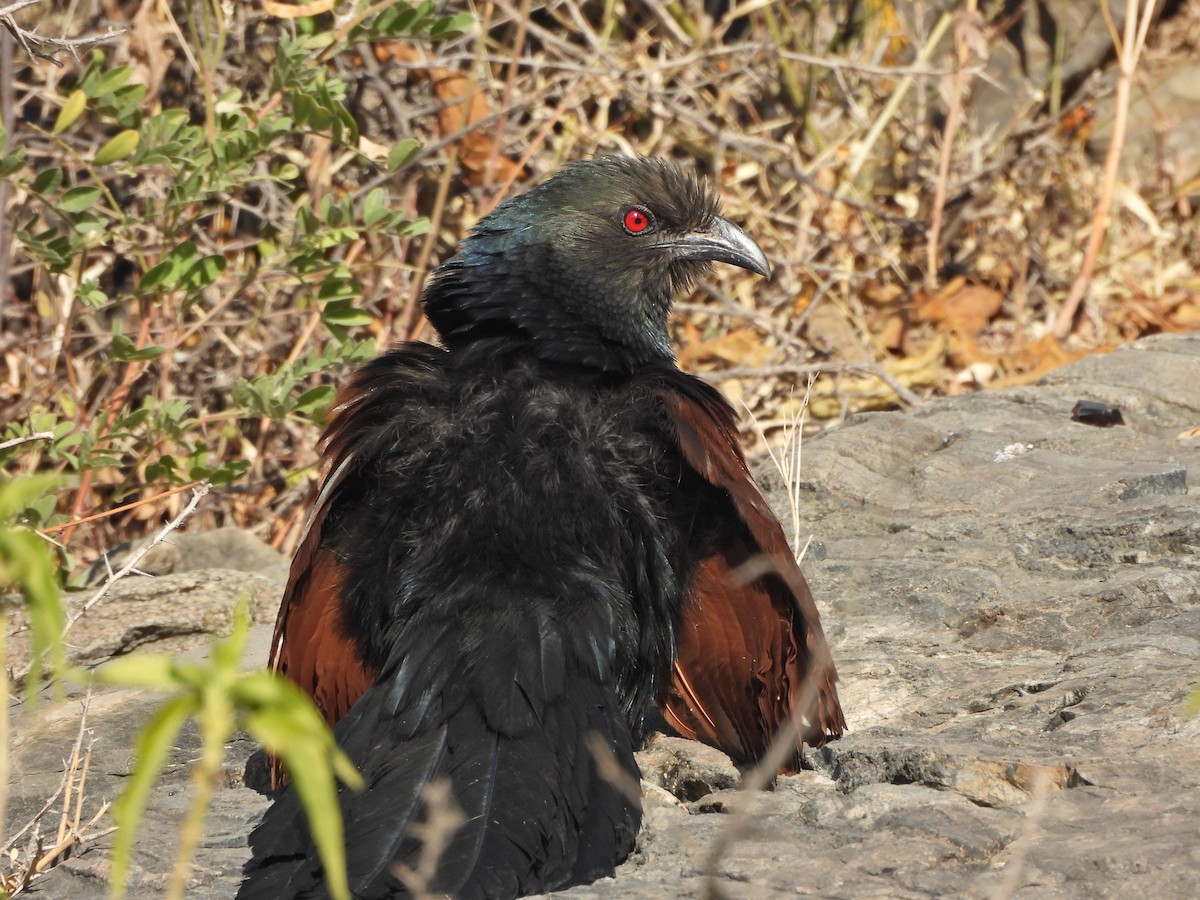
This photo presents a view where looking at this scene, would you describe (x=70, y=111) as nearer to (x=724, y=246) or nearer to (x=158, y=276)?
(x=158, y=276)

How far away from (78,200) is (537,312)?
1676mm

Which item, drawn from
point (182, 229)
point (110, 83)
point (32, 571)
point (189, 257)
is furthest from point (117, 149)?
point (32, 571)

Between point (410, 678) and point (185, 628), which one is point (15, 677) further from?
point (410, 678)

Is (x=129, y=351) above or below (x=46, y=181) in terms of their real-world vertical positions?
below

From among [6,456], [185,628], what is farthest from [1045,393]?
[6,456]

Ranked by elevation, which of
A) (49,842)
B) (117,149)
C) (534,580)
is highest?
(117,149)

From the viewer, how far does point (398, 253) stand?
19.0ft

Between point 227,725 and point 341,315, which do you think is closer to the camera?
point 227,725

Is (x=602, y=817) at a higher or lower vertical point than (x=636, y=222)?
lower

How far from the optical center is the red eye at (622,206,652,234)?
3648 mm

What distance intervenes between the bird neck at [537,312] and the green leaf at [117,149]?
1.17 metres

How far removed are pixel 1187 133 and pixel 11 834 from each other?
717 cm

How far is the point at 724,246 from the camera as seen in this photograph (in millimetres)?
3848

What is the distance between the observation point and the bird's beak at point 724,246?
3.79 m
